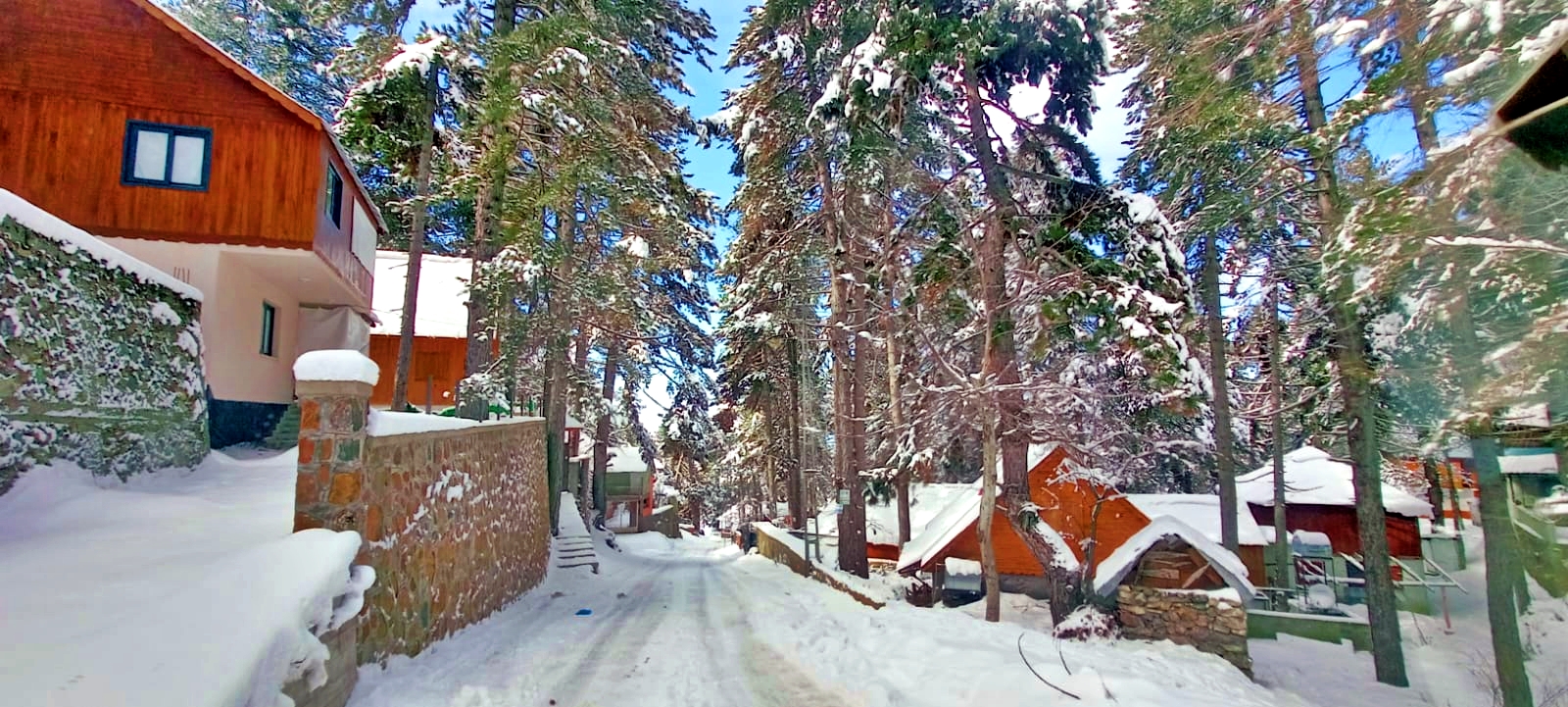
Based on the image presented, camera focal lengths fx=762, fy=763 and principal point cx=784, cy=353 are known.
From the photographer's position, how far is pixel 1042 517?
16.3m

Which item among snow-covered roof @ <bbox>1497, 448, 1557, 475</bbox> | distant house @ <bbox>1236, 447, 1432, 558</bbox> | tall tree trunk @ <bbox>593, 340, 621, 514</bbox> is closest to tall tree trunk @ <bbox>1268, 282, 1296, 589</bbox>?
snow-covered roof @ <bbox>1497, 448, 1557, 475</bbox>

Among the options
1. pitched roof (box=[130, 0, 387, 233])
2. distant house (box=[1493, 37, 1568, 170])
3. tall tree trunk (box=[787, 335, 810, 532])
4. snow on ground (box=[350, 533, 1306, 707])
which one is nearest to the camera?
distant house (box=[1493, 37, 1568, 170])

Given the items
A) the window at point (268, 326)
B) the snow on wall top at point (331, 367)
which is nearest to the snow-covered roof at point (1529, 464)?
the snow on wall top at point (331, 367)

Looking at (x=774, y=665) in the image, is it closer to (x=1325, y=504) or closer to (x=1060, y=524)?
(x=1060, y=524)

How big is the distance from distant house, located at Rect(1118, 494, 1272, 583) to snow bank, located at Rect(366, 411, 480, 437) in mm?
18112

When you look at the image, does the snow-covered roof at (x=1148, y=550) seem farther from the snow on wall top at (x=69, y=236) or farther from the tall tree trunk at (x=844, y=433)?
the snow on wall top at (x=69, y=236)

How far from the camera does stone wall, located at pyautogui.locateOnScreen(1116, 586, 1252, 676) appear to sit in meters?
9.82

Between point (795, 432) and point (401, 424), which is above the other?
point (401, 424)

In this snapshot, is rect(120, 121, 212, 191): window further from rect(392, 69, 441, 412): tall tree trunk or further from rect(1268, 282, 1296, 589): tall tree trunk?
rect(1268, 282, 1296, 589): tall tree trunk

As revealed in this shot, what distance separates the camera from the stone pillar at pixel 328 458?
486 centimetres

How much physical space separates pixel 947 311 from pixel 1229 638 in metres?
5.75

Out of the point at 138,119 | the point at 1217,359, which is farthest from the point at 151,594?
the point at 1217,359

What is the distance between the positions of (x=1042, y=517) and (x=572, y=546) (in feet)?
32.9

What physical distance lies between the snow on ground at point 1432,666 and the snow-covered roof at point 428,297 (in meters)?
18.6
